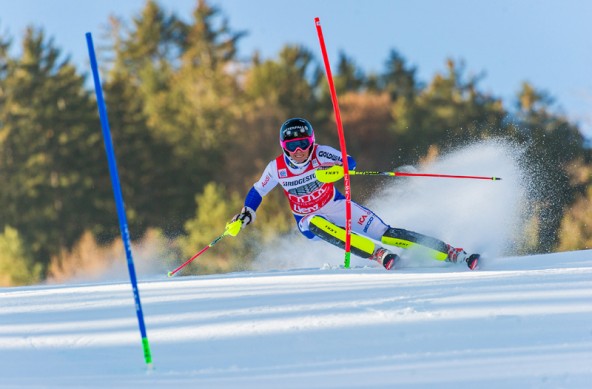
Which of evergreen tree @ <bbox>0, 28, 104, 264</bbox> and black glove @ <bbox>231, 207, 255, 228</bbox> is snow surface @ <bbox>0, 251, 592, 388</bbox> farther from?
evergreen tree @ <bbox>0, 28, 104, 264</bbox>

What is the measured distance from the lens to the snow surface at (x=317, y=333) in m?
3.17

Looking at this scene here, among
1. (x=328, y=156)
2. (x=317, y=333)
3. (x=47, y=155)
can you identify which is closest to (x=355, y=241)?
Result: (x=328, y=156)

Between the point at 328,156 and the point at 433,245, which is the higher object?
the point at 328,156

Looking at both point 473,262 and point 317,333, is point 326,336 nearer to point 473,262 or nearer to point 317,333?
point 317,333

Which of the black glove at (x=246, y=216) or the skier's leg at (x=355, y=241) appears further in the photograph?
the black glove at (x=246, y=216)

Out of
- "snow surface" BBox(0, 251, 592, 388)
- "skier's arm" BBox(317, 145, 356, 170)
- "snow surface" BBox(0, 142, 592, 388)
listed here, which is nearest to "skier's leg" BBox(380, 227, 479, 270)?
"skier's arm" BBox(317, 145, 356, 170)

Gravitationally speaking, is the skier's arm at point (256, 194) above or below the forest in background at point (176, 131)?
below

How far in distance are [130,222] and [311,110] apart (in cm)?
856

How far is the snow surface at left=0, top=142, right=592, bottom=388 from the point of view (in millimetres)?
3170

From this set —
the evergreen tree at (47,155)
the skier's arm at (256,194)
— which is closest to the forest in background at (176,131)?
the evergreen tree at (47,155)

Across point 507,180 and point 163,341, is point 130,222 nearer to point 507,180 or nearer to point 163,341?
point 507,180

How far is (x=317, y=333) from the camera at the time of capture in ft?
12.1

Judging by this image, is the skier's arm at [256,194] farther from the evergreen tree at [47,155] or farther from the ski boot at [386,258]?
the evergreen tree at [47,155]

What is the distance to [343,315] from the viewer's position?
3.95 m
